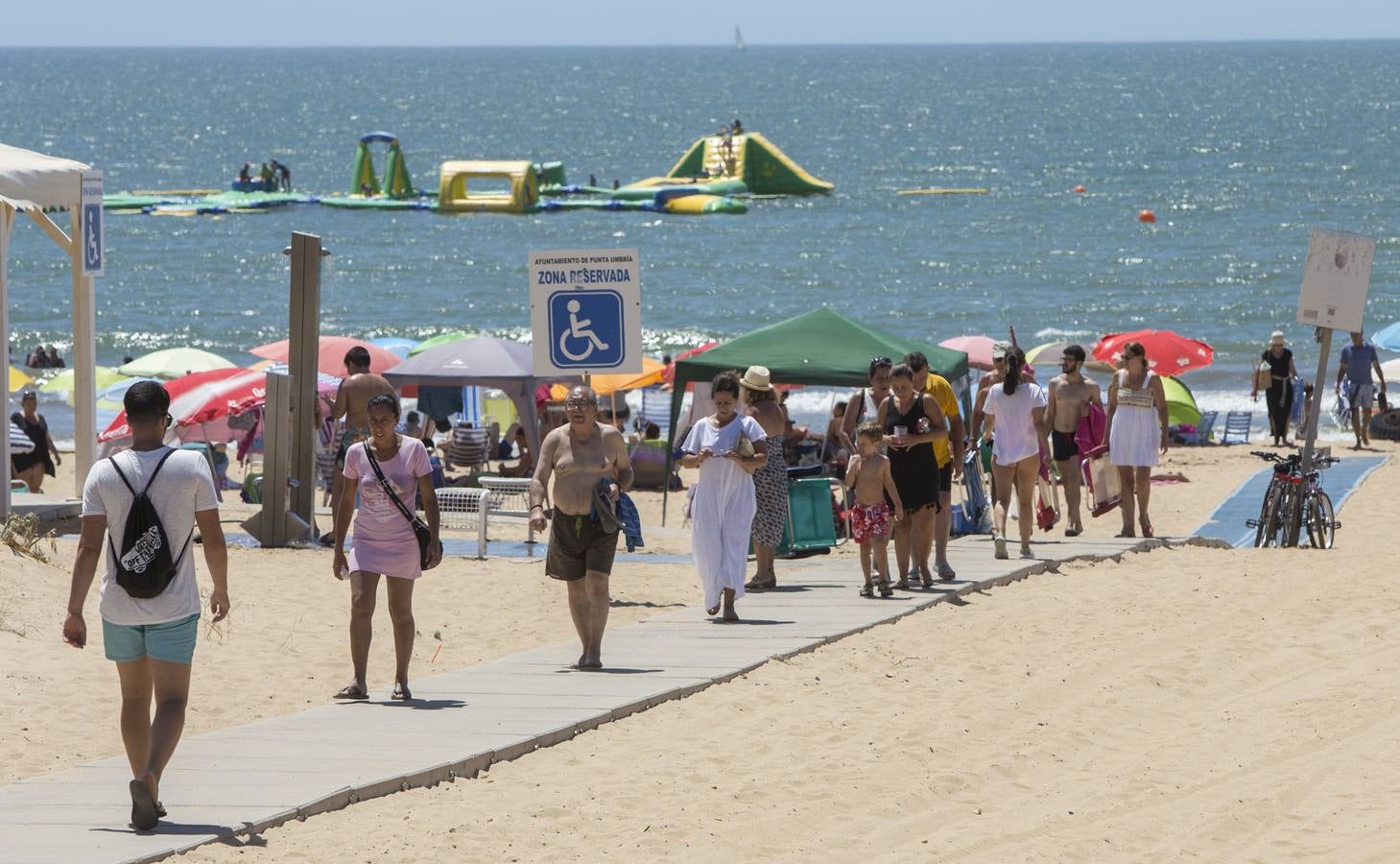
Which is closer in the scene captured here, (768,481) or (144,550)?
(144,550)

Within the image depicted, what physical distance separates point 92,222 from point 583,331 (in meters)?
4.58

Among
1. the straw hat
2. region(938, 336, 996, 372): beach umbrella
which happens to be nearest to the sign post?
the straw hat

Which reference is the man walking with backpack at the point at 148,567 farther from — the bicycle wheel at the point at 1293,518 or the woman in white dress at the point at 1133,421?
the bicycle wheel at the point at 1293,518

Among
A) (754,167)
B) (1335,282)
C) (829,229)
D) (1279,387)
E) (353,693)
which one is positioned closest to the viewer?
(353,693)

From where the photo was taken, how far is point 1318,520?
12.4 meters

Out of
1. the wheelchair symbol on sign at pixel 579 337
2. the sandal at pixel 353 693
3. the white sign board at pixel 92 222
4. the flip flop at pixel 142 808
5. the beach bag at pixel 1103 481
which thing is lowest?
the flip flop at pixel 142 808

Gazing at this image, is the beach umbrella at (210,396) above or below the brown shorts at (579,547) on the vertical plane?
above

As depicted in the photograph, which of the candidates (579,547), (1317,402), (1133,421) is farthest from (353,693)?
(1317,402)

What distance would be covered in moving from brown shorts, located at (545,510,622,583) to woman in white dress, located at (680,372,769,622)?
4.00 feet

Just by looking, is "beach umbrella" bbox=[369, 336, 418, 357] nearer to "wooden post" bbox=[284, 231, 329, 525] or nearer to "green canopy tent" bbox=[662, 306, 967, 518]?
"green canopy tent" bbox=[662, 306, 967, 518]

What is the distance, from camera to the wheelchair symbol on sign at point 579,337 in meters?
10.4

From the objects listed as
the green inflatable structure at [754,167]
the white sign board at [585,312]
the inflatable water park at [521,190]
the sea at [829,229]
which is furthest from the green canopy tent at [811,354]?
the green inflatable structure at [754,167]

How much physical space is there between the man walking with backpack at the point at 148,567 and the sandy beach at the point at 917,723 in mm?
446

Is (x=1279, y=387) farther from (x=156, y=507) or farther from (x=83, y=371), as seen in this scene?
(x=156, y=507)
